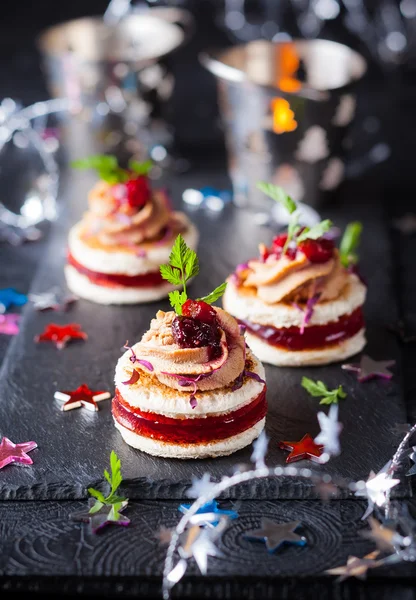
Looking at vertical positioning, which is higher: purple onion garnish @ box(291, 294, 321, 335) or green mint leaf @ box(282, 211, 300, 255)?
green mint leaf @ box(282, 211, 300, 255)

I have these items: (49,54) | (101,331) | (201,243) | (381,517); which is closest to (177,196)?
(201,243)

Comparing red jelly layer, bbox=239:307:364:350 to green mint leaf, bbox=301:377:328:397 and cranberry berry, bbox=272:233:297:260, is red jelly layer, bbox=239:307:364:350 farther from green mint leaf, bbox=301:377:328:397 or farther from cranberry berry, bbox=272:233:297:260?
cranberry berry, bbox=272:233:297:260

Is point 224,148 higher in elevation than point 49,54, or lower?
lower

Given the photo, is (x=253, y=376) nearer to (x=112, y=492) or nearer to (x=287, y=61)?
(x=112, y=492)

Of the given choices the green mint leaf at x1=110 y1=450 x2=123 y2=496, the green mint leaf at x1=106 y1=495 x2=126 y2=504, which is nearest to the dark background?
the green mint leaf at x1=110 y1=450 x2=123 y2=496

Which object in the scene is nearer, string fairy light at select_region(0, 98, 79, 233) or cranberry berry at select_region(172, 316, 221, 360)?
cranberry berry at select_region(172, 316, 221, 360)

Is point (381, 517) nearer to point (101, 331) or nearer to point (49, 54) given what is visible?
point (101, 331)
